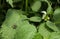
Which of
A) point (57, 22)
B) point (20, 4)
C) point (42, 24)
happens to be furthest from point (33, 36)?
point (20, 4)

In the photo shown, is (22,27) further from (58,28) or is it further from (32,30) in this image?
(58,28)

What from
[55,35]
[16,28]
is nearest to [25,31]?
[16,28]

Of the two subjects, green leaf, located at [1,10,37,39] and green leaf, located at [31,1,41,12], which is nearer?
green leaf, located at [1,10,37,39]

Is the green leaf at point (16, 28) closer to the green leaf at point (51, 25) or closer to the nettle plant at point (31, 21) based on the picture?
the nettle plant at point (31, 21)

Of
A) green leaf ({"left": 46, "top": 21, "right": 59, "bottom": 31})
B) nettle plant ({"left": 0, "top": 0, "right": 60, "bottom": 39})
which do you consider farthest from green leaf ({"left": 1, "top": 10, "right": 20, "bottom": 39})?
green leaf ({"left": 46, "top": 21, "right": 59, "bottom": 31})

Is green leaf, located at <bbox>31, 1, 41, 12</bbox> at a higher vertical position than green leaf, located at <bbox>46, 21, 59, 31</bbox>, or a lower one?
higher

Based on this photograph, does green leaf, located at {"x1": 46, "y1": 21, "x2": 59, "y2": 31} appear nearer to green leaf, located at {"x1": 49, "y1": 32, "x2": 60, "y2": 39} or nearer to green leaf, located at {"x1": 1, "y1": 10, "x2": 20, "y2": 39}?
green leaf, located at {"x1": 49, "y1": 32, "x2": 60, "y2": 39}

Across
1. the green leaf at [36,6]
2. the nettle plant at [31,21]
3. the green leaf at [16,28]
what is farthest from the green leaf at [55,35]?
the green leaf at [36,6]
